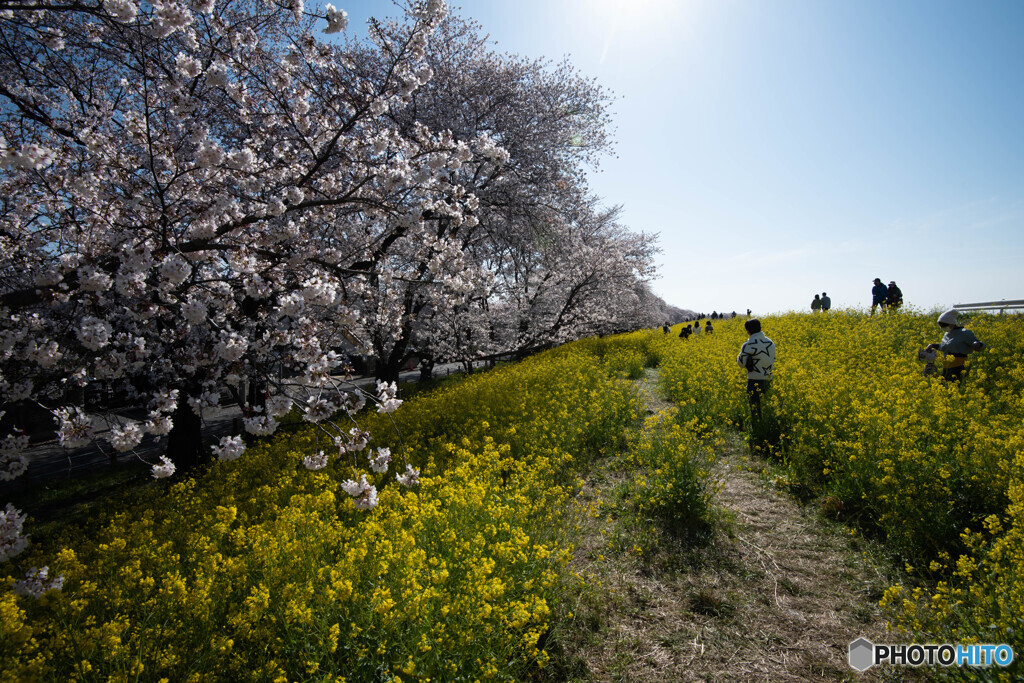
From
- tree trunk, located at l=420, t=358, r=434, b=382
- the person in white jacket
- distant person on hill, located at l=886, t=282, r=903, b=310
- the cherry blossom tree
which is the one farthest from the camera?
tree trunk, located at l=420, t=358, r=434, b=382

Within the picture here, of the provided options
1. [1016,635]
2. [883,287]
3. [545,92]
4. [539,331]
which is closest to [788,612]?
[1016,635]

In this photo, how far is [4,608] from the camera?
7.91 ft

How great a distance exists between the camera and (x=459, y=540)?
3.58m

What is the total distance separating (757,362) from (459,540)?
5787mm

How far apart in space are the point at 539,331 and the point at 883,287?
1360 cm

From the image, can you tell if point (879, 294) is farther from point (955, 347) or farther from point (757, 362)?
point (757, 362)

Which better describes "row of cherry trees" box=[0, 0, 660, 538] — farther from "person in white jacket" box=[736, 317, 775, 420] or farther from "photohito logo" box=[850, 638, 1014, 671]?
"person in white jacket" box=[736, 317, 775, 420]

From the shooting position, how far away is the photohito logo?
2.51 metres

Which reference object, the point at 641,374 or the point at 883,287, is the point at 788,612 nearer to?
the point at 641,374

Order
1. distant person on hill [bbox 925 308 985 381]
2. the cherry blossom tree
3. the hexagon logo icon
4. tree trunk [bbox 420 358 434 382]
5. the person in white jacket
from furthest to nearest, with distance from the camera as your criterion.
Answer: tree trunk [bbox 420 358 434 382]
the cherry blossom tree
the person in white jacket
distant person on hill [bbox 925 308 985 381]
the hexagon logo icon

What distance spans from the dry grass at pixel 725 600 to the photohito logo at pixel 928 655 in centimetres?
8

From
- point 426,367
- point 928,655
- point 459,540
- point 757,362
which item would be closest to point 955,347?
point 757,362

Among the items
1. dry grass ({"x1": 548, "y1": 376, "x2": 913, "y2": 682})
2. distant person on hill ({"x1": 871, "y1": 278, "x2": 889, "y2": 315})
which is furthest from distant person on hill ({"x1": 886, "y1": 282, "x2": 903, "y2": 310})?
dry grass ({"x1": 548, "y1": 376, "x2": 913, "y2": 682})

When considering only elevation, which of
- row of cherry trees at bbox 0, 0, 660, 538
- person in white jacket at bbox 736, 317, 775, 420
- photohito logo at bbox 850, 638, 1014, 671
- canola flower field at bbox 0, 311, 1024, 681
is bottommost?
photohito logo at bbox 850, 638, 1014, 671
